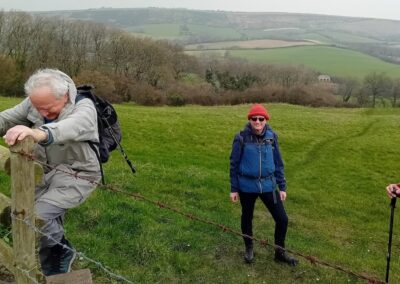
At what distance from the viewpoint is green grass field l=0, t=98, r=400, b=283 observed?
7355 millimetres

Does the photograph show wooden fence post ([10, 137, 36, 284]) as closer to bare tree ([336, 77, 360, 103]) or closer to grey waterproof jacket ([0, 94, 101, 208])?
grey waterproof jacket ([0, 94, 101, 208])

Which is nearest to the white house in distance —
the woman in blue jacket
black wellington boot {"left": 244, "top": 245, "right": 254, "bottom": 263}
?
black wellington boot {"left": 244, "top": 245, "right": 254, "bottom": 263}

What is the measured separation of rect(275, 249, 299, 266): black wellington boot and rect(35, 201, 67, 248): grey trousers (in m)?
4.18

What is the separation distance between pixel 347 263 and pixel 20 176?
22.5 ft

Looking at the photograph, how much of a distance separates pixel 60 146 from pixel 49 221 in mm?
706

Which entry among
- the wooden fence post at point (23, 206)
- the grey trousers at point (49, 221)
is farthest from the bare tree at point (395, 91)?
the wooden fence post at point (23, 206)

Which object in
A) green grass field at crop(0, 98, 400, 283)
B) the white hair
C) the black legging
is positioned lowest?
green grass field at crop(0, 98, 400, 283)

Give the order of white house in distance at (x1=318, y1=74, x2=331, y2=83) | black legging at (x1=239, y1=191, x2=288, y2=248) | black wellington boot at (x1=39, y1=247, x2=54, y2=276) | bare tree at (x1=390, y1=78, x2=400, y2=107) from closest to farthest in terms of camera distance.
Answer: black wellington boot at (x1=39, y1=247, x2=54, y2=276) < black legging at (x1=239, y1=191, x2=288, y2=248) < bare tree at (x1=390, y1=78, x2=400, y2=107) < white house in distance at (x1=318, y1=74, x2=331, y2=83)

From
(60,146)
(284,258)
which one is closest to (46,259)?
(60,146)

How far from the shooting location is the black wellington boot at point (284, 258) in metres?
7.71

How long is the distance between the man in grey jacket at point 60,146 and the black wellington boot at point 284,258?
4.06 m

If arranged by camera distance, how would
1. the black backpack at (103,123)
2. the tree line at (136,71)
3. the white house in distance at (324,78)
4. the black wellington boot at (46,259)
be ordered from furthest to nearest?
the white house in distance at (324,78), the tree line at (136,71), the black wellington boot at (46,259), the black backpack at (103,123)

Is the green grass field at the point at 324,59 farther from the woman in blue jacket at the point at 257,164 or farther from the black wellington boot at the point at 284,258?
the woman in blue jacket at the point at 257,164

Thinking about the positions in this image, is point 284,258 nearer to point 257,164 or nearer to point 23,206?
point 257,164
